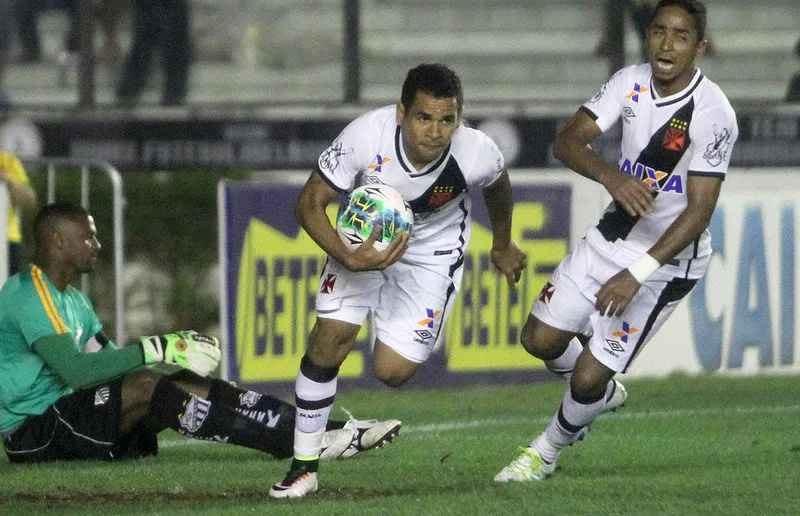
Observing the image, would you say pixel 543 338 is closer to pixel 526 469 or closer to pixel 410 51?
pixel 526 469

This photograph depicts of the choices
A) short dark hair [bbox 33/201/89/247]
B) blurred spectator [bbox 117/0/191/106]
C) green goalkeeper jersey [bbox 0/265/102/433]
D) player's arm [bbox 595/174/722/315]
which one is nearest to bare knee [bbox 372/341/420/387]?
player's arm [bbox 595/174/722/315]

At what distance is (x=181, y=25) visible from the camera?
45.3 ft

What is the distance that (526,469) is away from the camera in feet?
22.9

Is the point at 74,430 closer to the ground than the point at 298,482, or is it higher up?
closer to the ground

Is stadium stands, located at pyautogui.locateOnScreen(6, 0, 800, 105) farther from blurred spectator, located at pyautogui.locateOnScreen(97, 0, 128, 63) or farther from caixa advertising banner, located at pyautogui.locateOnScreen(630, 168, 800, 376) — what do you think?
caixa advertising banner, located at pyautogui.locateOnScreen(630, 168, 800, 376)

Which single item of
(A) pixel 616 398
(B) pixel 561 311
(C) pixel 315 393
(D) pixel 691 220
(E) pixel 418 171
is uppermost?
(E) pixel 418 171

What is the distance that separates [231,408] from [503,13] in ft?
23.9

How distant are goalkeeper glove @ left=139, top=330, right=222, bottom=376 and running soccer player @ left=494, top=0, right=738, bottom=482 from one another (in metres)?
1.40

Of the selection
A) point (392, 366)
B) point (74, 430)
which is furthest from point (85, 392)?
point (392, 366)

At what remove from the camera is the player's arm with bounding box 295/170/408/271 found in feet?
21.2

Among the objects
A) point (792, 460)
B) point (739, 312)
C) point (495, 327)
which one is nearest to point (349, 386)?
point (495, 327)

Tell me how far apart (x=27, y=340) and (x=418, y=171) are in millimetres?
2099

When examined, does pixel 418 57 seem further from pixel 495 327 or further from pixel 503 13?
pixel 495 327

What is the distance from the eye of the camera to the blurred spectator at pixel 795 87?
45.6 feet
